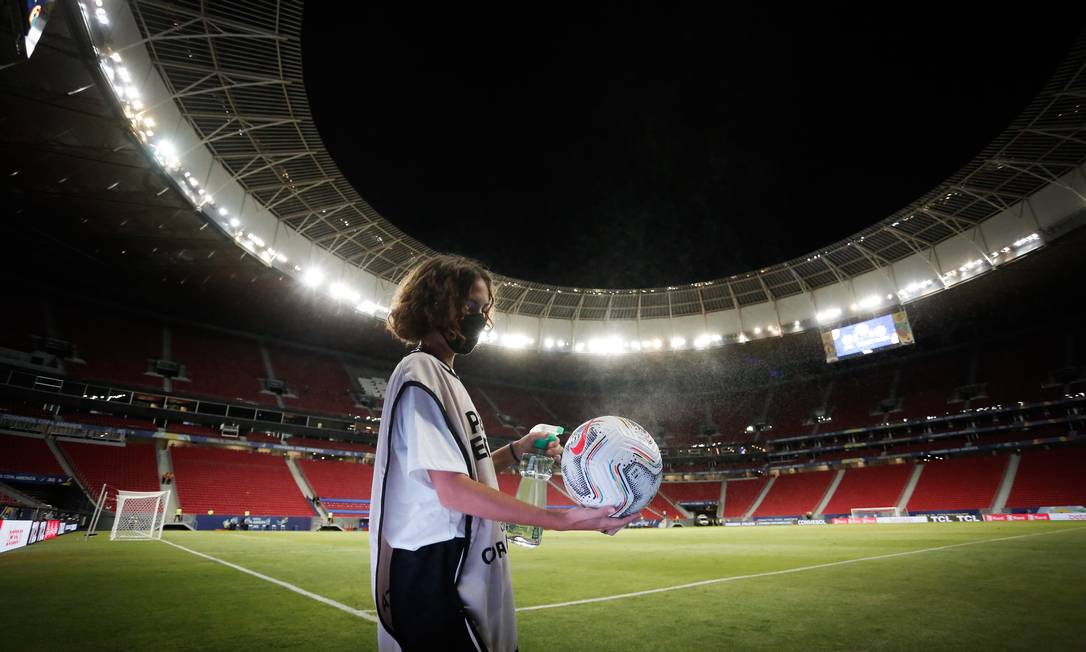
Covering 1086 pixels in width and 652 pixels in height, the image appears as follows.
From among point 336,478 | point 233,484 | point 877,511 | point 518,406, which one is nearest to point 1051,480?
point 877,511

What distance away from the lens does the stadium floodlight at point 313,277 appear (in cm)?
2791

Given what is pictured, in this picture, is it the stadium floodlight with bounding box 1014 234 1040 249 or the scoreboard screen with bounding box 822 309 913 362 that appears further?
the scoreboard screen with bounding box 822 309 913 362

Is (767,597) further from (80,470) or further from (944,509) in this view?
(944,509)

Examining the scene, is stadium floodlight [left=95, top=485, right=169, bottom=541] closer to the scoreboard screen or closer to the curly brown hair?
the curly brown hair

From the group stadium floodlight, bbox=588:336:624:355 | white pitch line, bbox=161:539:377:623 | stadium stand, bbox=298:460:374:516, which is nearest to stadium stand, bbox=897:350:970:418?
stadium floodlight, bbox=588:336:624:355

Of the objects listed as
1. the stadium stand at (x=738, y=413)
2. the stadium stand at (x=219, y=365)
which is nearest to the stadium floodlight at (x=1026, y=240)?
the stadium stand at (x=738, y=413)

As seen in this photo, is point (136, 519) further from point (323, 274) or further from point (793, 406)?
point (793, 406)

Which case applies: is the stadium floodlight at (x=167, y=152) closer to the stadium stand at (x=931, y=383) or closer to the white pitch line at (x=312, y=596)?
the white pitch line at (x=312, y=596)

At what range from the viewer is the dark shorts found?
1.68m

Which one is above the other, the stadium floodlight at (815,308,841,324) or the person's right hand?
the stadium floodlight at (815,308,841,324)

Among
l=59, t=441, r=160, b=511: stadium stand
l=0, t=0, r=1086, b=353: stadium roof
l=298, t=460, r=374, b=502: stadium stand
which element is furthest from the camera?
l=298, t=460, r=374, b=502: stadium stand

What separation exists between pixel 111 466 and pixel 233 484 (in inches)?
245

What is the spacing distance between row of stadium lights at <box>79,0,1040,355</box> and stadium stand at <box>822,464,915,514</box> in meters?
15.5

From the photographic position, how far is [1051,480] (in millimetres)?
31922
